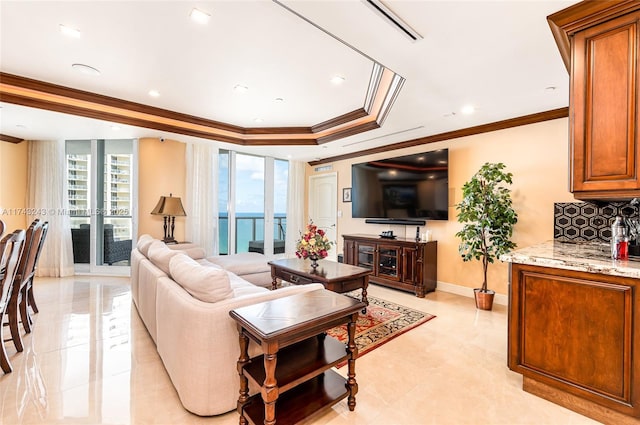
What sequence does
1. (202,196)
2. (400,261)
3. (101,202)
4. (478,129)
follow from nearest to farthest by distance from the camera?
(478,129)
(400,261)
(101,202)
(202,196)

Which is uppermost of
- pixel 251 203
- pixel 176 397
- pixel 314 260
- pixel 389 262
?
pixel 251 203

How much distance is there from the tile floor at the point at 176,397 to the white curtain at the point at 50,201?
245cm

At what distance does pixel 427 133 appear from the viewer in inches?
173

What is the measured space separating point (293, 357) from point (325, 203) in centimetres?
504

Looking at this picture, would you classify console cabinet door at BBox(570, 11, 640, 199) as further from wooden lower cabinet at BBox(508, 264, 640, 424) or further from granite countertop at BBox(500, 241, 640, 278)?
wooden lower cabinet at BBox(508, 264, 640, 424)

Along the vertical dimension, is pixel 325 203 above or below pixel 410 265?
above

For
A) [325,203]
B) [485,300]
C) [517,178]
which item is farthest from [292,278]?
[325,203]

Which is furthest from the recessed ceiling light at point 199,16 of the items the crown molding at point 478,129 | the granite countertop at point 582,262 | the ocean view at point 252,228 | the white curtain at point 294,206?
the white curtain at point 294,206

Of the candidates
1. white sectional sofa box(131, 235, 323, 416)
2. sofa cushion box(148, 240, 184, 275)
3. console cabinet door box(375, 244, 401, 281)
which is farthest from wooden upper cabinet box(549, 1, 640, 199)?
sofa cushion box(148, 240, 184, 275)

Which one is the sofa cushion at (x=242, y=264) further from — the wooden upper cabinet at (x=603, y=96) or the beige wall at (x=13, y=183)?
the beige wall at (x=13, y=183)

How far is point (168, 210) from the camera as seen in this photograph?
184 inches

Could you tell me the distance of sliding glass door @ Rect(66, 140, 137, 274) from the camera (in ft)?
17.2

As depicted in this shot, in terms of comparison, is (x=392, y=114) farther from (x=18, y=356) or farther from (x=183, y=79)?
(x=18, y=356)

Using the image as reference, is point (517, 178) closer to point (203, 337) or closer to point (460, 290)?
point (460, 290)
